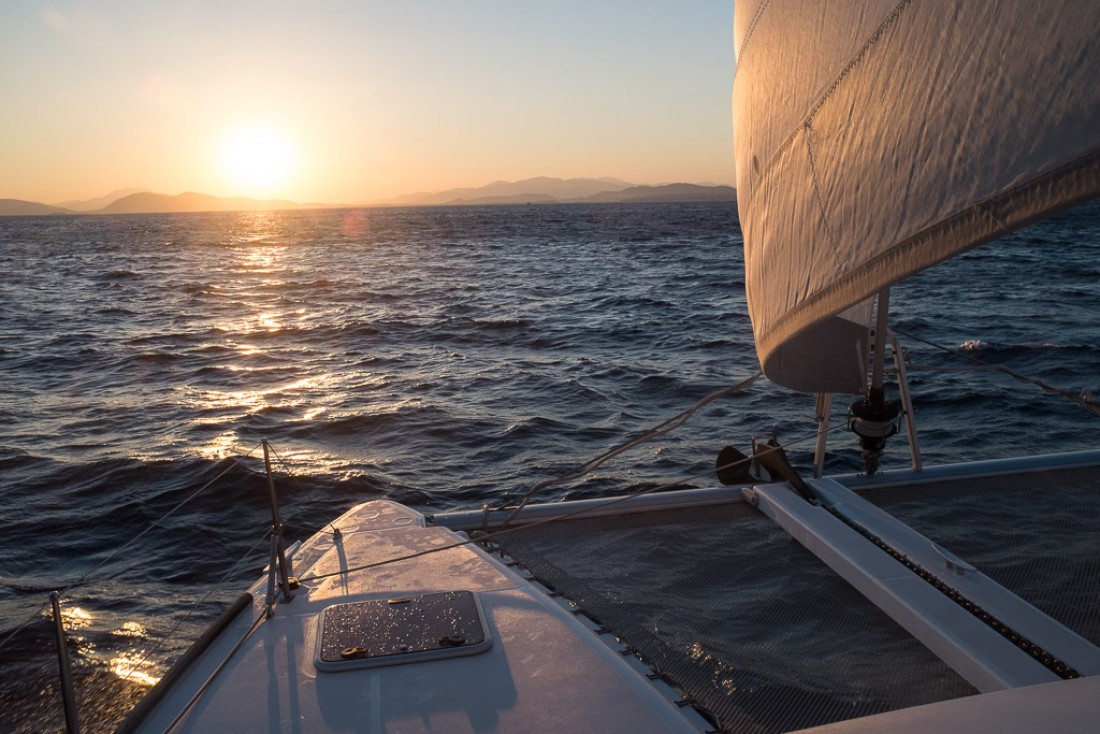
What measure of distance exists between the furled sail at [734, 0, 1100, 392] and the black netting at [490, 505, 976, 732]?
1208mm

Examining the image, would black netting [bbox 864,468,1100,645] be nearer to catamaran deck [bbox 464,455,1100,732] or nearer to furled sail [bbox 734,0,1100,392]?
catamaran deck [bbox 464,455,1100,732]

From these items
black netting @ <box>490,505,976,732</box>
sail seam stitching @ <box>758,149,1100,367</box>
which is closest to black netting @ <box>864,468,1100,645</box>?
black netting @ <box>490,505,976,732</box>

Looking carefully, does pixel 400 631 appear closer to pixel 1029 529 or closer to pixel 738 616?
pixel 738 616

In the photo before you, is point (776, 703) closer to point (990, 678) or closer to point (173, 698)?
point (990, 678)

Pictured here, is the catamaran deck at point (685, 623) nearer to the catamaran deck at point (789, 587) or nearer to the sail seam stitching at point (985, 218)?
the catamaran deck at point (789, 587)

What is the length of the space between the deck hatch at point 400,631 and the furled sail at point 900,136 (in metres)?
1.51

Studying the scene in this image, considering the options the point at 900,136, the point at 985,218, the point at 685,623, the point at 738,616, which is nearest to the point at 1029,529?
the point at 738,616

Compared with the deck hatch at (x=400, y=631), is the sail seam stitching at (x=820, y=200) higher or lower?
higher

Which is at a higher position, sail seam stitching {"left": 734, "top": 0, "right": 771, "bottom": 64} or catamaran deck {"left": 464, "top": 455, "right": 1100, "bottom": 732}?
sail seam stitching {"left": 734, "top": 0, "right": 771, "bottom": 64}

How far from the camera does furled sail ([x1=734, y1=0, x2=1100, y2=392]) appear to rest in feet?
5.40

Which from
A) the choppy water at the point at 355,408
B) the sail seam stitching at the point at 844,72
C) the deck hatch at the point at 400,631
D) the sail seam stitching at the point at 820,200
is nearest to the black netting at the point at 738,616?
the deck hatch at the point at 400,631

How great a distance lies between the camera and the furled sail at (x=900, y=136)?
165cm

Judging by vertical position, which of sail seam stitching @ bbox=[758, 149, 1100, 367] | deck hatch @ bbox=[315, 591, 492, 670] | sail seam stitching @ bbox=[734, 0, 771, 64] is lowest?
deck hatch @ bbox=[315, 591, 492, 670]

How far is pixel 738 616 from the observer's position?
409cm
